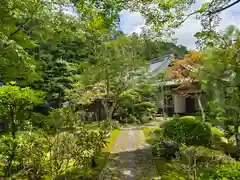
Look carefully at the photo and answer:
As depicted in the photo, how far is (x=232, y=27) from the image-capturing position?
8.46 meters

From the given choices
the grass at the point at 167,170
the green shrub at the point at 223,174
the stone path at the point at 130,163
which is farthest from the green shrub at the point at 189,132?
the green shrub at the point at 223,174

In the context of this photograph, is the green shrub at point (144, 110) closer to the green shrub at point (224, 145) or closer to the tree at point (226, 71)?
the green shrub at point (224, 145)

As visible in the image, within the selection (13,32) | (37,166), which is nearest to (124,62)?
(13,32)

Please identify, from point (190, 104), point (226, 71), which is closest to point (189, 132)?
point (226, 71)

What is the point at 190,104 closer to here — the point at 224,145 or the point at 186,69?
the point at 186,69

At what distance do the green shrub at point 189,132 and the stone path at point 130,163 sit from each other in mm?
1183

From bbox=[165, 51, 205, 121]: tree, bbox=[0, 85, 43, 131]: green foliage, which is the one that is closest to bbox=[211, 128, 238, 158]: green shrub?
bbox=[165, 51, 205, 121]: tree

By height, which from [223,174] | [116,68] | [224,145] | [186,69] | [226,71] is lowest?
[224,145]

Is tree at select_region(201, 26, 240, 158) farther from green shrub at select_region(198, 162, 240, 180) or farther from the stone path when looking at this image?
green shrub at select_region(198, 162, 240, 180)

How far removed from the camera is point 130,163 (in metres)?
8.20

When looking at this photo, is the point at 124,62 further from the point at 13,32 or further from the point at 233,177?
the point at 233,177

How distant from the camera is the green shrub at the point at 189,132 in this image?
8.69 metres

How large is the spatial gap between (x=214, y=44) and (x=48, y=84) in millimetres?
13417

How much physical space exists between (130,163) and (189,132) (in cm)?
235
